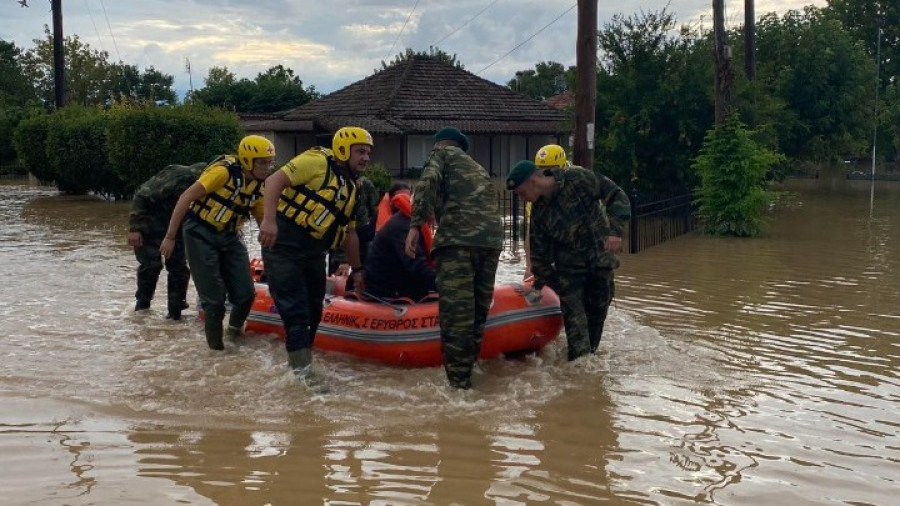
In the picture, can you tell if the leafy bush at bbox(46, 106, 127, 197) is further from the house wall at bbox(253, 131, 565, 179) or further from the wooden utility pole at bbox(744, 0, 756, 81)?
the wooden utility pole at bbox(744, 0, 756, 81)

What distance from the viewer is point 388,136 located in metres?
34.0

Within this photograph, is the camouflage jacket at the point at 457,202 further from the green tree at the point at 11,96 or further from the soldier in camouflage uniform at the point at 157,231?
the green tree at the point at 11,96

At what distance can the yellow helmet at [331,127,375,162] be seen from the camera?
6.48 metres

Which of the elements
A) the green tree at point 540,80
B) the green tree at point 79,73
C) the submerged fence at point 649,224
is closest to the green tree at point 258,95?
the green tree at point 79,73

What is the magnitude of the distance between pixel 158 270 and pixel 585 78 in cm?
683

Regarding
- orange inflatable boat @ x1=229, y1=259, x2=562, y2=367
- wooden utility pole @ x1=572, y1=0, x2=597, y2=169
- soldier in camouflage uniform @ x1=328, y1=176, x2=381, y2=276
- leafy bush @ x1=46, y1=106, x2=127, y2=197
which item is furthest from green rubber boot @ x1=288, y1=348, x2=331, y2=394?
leafy bush @ x1=46, y1=106, x2=127, y2=197

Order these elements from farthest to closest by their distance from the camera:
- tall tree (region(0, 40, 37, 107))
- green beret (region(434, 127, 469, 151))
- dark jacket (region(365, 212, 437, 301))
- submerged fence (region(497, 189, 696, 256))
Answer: tall tree (region(0, 40, 37, 107)), submerged fence (region(497, 189, 696, 256)), dark jacket (region(365, 212, 437, 301)), green beret (region(434, 127, 469, 151))

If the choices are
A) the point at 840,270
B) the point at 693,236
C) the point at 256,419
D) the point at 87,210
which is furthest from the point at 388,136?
the point at 256,419

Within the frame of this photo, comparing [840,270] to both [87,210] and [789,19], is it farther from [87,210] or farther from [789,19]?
[789,19]

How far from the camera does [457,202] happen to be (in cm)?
637

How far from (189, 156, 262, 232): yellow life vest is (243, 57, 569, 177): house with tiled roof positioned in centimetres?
2410

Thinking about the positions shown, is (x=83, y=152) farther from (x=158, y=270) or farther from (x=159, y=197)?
(x=159, y=197)

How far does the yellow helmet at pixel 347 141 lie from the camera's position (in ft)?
21.3

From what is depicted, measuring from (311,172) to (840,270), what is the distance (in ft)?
28.5
